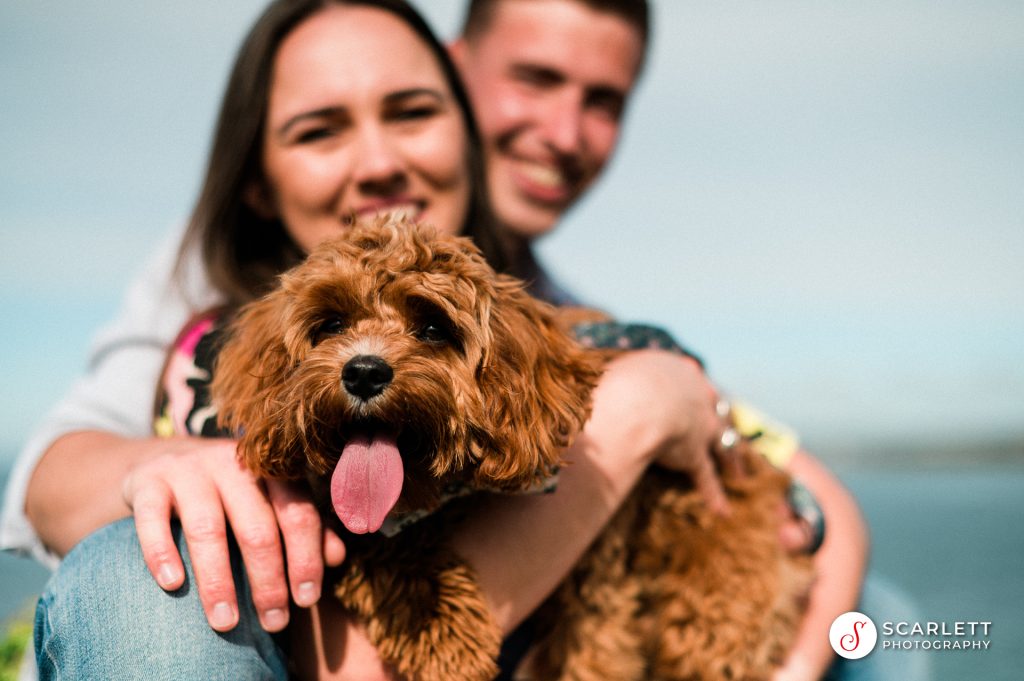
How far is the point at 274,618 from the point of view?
1906mm

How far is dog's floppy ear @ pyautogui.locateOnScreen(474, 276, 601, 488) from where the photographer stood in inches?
78.7

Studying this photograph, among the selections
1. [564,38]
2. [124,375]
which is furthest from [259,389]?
[564,38]

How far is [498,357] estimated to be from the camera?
208 centimetres

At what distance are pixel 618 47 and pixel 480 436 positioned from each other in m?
2.83

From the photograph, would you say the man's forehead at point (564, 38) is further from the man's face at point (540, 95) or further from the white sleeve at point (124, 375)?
the white sleeve at point (124, 375)

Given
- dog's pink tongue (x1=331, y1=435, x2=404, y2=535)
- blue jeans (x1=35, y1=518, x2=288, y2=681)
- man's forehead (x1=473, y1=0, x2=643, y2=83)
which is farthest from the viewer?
man's forehead (x1=473, y1=0, x2=643, y2=83)

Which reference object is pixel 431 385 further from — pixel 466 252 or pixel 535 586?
pixel 535 586

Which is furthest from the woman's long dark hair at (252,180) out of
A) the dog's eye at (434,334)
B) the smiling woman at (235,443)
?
the dog's eye at (434,334)

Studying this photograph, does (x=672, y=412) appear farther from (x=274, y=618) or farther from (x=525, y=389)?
(x=274, y=618)

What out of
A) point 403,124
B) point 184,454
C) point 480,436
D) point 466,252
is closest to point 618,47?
point 403,124

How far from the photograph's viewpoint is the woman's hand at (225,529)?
70.2 inches

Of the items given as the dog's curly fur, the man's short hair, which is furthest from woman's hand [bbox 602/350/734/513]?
the man's short hair

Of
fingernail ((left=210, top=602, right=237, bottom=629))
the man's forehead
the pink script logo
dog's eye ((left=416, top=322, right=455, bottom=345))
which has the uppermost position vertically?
the man's forehead

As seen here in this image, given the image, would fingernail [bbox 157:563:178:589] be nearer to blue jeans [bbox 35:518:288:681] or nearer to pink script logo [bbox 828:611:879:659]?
blue jeans [bbox 35:518:288:681]
